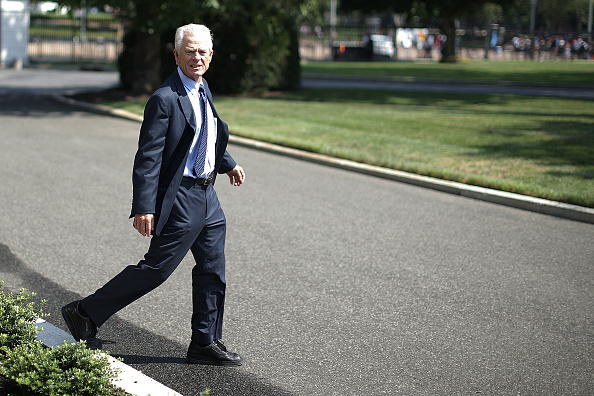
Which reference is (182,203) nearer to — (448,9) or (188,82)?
(188,82)

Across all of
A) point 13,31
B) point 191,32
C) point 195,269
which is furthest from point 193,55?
point 13,31

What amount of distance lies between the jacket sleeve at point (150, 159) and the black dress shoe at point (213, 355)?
924 millimetres

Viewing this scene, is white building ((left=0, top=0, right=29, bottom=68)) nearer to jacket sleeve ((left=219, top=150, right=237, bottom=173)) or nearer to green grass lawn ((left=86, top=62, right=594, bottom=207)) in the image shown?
green grass lawn ((left=86, top=62, right=594, bottom=207))

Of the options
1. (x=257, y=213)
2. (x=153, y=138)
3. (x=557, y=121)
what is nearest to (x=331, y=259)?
(x=257, y=213)

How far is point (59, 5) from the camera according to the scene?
57.4ft

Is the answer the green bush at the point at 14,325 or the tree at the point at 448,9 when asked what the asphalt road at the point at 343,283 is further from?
the tree at the point at 448,9

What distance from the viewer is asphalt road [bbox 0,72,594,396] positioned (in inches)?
172

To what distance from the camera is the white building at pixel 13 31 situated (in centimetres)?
3328

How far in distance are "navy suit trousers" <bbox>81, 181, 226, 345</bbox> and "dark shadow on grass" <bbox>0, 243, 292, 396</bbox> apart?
205 mm

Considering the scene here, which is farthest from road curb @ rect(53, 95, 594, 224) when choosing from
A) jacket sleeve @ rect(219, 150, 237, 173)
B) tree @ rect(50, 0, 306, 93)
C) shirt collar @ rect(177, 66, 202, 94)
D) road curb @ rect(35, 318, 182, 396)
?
tree @ rect(50, 0, 306, 93)

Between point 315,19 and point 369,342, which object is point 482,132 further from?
point 369,342

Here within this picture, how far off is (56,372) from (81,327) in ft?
2.57

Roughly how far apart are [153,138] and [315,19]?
54.3 feet

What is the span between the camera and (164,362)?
175 inches
